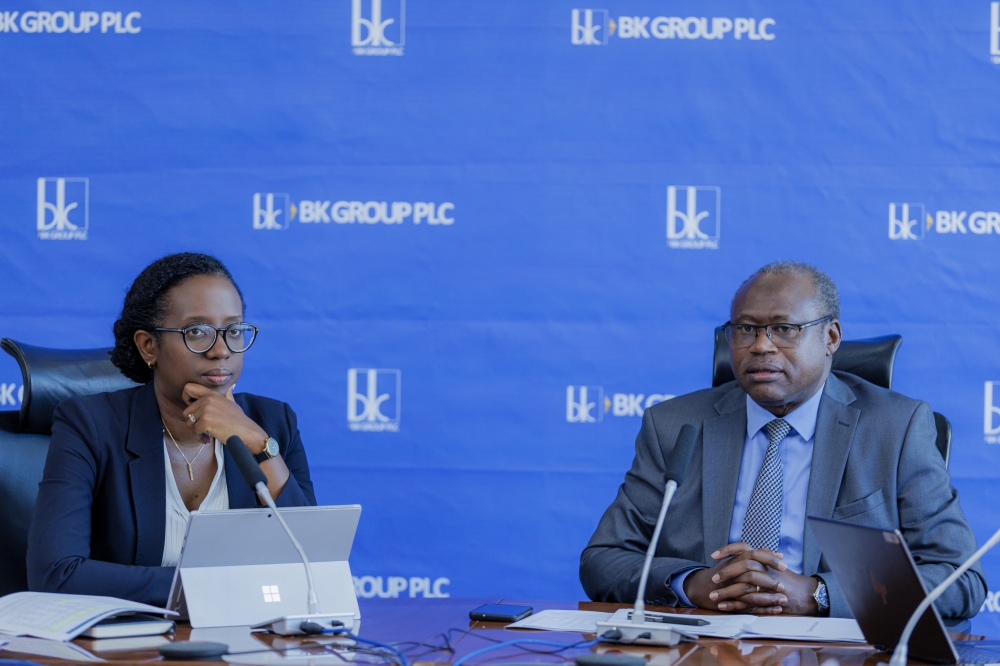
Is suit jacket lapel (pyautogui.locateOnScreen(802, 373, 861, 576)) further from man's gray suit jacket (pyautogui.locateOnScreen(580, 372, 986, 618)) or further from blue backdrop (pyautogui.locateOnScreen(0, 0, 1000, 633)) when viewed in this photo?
blue backdrop (pyautogui.locateOnScreen(0, 0, 1000, 633))

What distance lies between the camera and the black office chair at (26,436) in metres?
2.31

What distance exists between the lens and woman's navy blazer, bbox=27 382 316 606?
190cm

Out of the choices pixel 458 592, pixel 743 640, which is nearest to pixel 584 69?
pixel 458 592

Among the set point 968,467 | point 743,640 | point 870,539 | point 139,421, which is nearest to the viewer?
point 870,539

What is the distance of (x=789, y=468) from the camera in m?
2.31

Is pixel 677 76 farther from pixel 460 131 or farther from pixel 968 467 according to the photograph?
pixel 968 467

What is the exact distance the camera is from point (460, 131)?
3295mm

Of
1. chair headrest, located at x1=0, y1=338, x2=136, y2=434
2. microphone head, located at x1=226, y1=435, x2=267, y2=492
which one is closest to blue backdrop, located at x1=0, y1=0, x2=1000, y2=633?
chair headrest, located at x1=0, y1=338, x2=136, y2=434

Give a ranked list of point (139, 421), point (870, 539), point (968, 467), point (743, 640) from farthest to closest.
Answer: point (968, 467) < point (139, 421) < point (743, 640) < point (870, 539)

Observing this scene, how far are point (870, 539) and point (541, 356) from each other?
1.90 metres

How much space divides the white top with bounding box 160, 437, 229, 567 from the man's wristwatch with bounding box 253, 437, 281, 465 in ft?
0.50

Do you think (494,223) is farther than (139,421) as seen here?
Yes

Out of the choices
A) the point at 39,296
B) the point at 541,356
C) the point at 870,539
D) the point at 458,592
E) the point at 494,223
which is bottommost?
the point at 458,592

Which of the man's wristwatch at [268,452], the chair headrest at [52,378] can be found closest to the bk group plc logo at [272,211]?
the chair headrest at [52,378]
